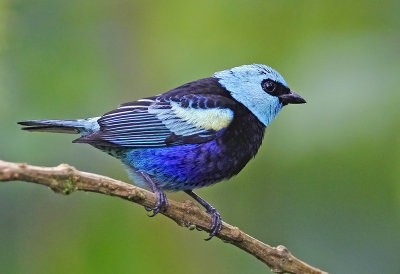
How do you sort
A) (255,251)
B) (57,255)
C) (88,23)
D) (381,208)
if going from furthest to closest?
(88,23), (381,208), (57,255), (255,251)

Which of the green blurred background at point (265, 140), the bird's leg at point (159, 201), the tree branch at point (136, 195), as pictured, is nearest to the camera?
the tree branch at point (136, 195)

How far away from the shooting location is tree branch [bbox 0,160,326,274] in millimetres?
2699

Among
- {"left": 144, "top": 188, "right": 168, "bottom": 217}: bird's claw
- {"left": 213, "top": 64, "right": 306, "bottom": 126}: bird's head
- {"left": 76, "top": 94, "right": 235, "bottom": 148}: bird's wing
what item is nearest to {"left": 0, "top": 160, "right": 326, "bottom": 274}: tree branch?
{"left": 144, "top": 188, "right": 168, "bottom": 217}: bird's claw

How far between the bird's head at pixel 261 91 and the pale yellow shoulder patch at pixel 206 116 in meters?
0.28

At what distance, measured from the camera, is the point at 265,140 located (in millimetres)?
4480

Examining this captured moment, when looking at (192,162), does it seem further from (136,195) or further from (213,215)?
(136,195)

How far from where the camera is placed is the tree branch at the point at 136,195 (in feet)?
8.86

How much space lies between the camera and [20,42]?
411 centimetres

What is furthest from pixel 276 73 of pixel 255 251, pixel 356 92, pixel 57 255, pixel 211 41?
pixel 57 255

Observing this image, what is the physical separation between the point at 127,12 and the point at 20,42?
0.66 m

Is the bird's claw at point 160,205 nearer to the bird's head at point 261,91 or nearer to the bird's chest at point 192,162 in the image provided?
the bird's chest at point 192,162

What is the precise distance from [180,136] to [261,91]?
27.2 inches

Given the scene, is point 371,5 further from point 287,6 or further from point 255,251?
point 255,251

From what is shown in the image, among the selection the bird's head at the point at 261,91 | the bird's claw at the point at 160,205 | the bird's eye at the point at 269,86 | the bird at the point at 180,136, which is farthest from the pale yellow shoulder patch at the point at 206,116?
the bird's claw at the point at 160,205
